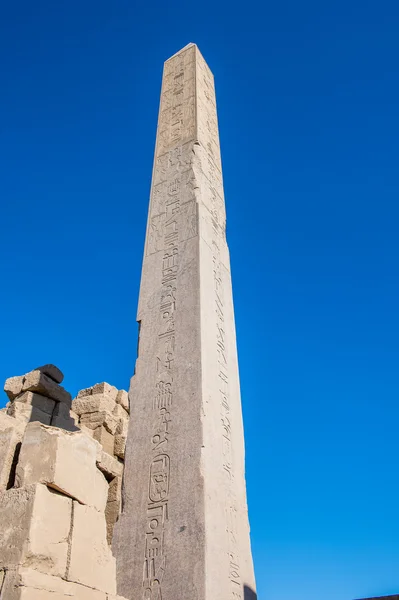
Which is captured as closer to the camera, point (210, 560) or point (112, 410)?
point (210, 560)

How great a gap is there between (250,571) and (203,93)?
18.6ft

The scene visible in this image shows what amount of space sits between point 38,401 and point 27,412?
0.26 m

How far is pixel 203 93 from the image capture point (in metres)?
7.56

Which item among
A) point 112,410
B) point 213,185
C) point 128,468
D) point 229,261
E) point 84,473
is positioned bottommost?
point 84,473

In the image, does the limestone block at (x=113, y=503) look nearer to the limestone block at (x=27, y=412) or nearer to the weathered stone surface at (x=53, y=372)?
the limestone block at (x=27, y=412)

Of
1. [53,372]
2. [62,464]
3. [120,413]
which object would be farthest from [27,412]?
[62,464]

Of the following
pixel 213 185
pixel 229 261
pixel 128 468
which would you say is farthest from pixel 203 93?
pixel 128 468

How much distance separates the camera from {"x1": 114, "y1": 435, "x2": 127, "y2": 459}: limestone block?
666cm

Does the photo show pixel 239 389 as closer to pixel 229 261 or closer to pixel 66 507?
pixel 229 261

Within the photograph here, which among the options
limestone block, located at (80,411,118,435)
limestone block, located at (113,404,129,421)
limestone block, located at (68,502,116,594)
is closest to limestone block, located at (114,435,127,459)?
limestone block, located at (80,411,118,435)

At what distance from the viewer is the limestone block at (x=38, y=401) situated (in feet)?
21.6

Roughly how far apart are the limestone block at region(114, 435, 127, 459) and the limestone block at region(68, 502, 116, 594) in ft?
10.7

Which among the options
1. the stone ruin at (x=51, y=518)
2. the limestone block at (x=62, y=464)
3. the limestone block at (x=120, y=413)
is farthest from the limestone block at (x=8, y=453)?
the limestone block at (x=120, y=413)

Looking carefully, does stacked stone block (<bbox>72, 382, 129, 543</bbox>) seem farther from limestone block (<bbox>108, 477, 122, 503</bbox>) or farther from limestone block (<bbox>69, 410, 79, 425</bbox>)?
limestone block (<bbox>108, 477, 122, 503</bbox>)
